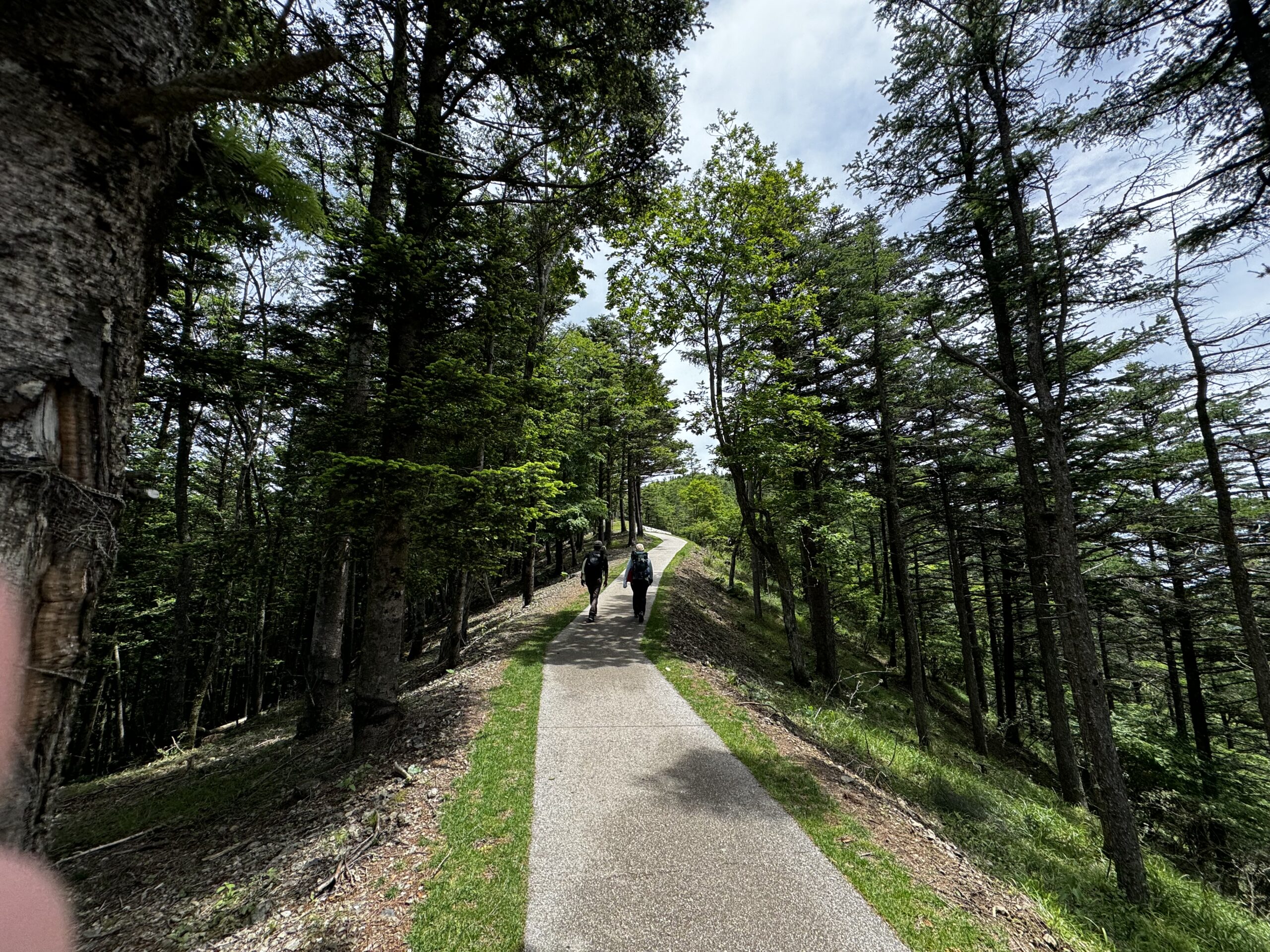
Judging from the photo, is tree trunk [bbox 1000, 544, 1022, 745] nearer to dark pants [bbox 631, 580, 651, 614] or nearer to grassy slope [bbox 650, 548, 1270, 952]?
grassy slope [bbox 650, 548, 1270, 952]

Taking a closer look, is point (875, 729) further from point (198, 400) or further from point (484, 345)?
point (198, 400)

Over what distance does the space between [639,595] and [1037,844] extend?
26.6 ft

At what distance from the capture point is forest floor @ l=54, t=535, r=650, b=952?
135 inches

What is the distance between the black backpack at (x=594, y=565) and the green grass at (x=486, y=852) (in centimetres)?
527

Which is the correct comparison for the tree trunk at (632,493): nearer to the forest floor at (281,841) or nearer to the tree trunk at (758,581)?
the tree trunk at (758,581)

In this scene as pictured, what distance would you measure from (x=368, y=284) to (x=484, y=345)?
2954 millimetres

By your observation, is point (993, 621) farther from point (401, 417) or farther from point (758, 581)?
point (401, 417)

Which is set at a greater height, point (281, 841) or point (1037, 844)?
point (281, 841)

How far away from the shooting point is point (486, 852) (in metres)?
3.97

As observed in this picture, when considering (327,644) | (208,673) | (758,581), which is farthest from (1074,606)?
(208,673)

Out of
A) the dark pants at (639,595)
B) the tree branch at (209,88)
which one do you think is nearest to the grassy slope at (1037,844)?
the dark pants at (639,595)

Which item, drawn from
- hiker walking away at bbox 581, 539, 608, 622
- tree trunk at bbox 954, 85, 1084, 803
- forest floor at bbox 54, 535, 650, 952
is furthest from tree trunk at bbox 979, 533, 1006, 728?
forest floor at bbox 54, 535, 650, 952

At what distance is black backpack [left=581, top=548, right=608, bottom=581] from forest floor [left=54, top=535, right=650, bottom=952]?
325 centimetres

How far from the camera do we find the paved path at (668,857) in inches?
123
